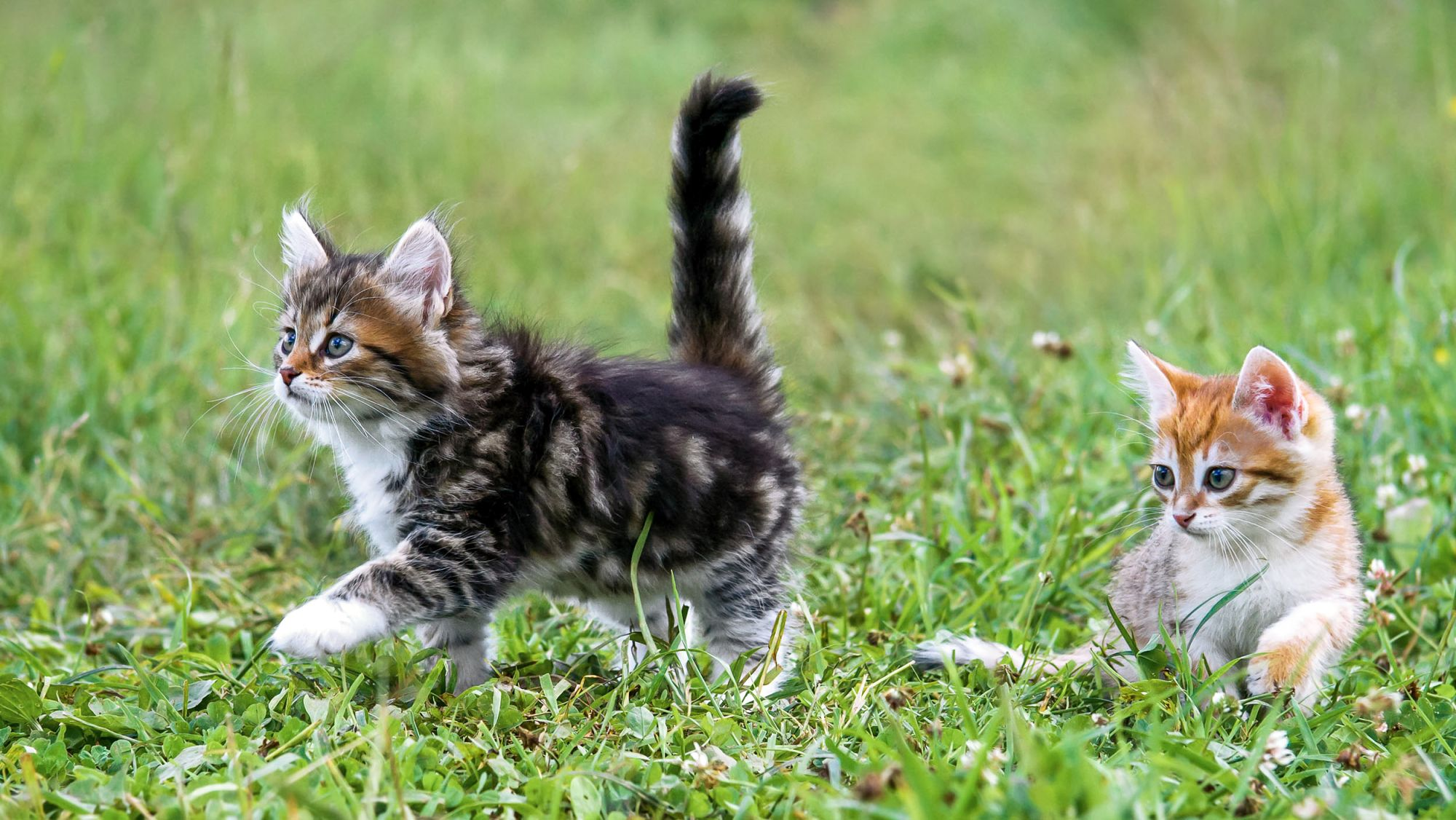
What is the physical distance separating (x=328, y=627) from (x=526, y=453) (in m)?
0.64

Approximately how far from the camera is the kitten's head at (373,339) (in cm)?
321

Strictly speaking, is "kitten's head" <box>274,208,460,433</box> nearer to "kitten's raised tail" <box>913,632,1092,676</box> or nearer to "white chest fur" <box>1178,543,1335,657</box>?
"kitten's raised tail" <box>913,632,1092,676</box>

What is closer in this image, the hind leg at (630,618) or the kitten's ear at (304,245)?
the hind leg at (630,618)

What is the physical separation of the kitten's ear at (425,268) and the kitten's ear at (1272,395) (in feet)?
6.18

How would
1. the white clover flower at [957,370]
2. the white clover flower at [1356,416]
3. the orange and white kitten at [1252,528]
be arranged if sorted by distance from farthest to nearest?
the white clover flower at [957,370], the white clover flower at [1356,416], the orange and white kitten at [1252,528]

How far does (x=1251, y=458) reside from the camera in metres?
3.05

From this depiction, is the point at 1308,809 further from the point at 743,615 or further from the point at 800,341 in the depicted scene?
the point at 800,341

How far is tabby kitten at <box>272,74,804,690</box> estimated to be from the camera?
315 centimetres

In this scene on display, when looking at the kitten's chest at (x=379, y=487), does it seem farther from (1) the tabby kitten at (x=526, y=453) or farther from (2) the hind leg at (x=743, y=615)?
(2) the hind leg at (x=743, y=615)

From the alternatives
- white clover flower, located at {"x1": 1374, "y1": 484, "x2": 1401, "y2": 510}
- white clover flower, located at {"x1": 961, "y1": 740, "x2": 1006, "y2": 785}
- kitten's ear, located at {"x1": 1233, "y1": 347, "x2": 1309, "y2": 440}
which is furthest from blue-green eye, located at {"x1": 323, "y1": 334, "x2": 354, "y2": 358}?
white clover flower, located at {"x1": 1374, "y1": 484, "x2": 1401, "y2": 510}

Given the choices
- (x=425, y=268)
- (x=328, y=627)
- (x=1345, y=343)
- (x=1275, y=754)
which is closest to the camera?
(x=1275, y=754)

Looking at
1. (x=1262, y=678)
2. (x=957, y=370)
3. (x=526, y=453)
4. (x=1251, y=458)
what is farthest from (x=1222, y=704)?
(x=957, y=370)

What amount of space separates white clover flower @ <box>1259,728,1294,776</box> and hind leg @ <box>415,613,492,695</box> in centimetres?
172

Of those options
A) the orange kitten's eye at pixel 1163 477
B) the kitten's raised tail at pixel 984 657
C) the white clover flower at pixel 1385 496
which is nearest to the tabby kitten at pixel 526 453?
the kitten's raised tail at pixel 984 657
